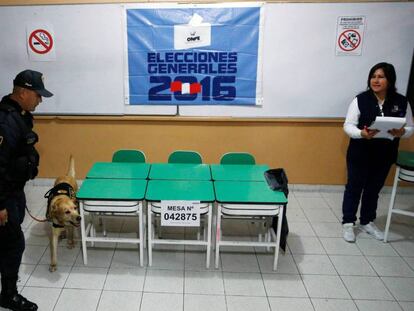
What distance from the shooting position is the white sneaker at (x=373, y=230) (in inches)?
140

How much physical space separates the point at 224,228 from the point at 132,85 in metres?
1.95

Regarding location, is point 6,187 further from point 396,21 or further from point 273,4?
point 396,21

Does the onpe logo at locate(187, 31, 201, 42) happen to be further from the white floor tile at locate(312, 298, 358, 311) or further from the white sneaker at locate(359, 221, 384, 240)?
the white floor tile at locate(312, 298, 358, 311)

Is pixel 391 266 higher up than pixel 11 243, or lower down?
lower down

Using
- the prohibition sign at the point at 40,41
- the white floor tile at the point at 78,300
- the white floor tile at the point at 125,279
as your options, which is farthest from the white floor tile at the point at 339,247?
→ the prohibition sign at the point at 40,41

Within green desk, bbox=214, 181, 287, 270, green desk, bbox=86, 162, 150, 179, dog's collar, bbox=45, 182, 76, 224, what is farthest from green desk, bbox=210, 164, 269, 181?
dog's collar, bbox=45, 182, 76, 224

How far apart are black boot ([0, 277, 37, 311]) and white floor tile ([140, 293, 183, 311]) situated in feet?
2.48

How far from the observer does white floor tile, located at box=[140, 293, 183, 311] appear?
259 cm

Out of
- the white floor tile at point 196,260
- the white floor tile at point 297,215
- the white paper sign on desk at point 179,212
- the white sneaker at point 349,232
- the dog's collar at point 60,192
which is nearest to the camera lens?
the white paper sign on desk at point 179,212

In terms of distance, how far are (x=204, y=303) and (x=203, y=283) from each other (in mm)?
224

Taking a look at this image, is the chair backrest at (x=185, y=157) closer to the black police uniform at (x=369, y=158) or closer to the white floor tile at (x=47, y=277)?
the white floor tile at (x=47, y=277)

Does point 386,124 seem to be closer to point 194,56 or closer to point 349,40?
point 349,40

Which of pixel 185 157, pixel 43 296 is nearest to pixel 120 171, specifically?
pixel 185 157

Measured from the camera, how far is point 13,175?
7.34ft
